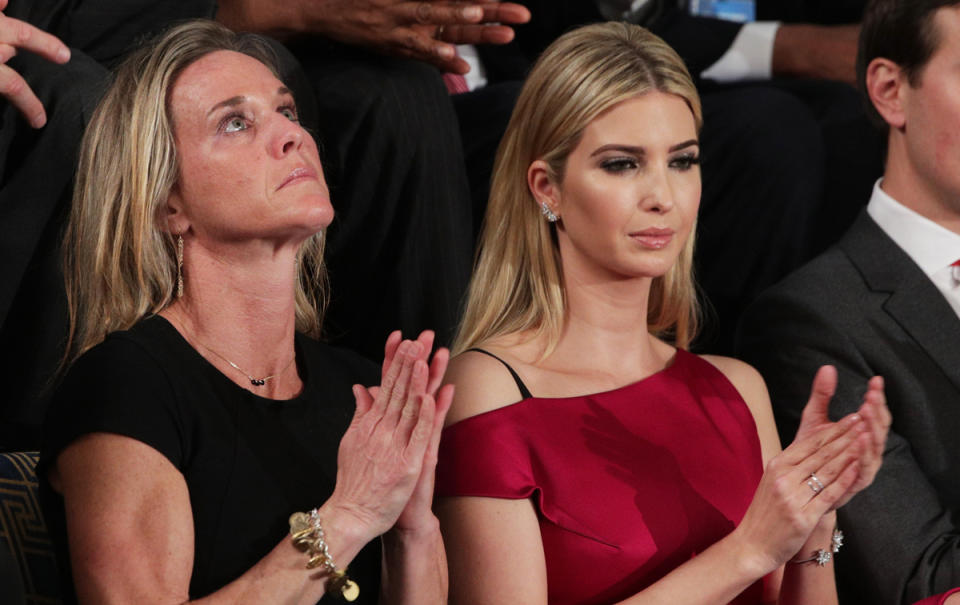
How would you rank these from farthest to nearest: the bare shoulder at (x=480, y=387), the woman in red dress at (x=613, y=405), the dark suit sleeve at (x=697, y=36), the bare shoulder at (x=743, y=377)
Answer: the dark suit sleeve at (x=697, y=36) → the bare shoulder at (x=743, y=377) → the bare shoulder at (x=480, y=387) → the woman in red dress at (x=613, y=405)

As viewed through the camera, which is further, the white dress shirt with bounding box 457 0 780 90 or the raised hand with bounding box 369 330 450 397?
the white dress shirt with bounding box 457 0 780 90

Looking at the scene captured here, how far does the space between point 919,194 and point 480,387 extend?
0.91m

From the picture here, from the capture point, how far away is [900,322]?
210cm

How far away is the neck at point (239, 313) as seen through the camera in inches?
66.3

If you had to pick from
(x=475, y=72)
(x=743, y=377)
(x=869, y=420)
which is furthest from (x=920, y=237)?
(x=475, y=72)

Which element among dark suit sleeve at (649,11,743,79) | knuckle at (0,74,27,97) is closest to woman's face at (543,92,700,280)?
knuckle at (0,74,27,97)

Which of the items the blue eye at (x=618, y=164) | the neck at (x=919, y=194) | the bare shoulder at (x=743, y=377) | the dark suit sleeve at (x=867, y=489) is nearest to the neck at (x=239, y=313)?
the blue eye at (x=618, y=164)

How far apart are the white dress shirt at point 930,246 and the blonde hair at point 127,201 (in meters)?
1.17

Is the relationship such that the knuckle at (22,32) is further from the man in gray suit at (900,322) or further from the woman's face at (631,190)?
the man in gray suit at (900,322)

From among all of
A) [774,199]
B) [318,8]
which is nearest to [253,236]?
[318,8]

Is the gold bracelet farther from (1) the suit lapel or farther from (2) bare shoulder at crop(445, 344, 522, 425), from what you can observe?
(1) the suit lapel

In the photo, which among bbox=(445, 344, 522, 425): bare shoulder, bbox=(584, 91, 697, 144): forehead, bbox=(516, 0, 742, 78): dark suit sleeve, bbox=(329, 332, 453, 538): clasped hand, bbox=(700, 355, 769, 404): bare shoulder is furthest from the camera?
bbox=(516, 0, 742, 78): dark suit sleeve

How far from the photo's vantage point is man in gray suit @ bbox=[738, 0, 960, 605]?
6.43ft

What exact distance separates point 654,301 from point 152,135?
0.84m
